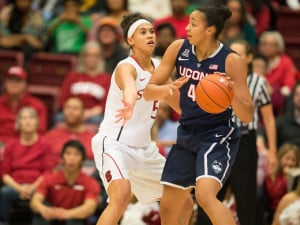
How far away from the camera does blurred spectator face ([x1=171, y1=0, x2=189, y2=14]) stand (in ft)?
39.9

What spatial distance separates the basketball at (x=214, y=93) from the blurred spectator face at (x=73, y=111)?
4.10m

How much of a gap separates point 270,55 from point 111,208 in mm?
5122

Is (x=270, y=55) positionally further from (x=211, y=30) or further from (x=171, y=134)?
(x=211, y=30)

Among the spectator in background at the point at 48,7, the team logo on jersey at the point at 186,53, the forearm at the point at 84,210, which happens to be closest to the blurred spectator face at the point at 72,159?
the forearm at the point at 84,210

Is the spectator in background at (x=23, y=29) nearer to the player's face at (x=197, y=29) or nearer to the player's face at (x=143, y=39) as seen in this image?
the player's face at (x=143, y=39)

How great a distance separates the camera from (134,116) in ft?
24.1

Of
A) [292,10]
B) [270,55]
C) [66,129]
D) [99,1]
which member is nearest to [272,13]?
[292,10]

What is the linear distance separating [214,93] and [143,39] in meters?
0.92

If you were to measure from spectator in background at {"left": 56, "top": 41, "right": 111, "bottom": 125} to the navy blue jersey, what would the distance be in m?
4.18

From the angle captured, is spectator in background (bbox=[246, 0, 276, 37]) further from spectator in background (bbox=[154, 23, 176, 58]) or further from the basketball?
the basketball

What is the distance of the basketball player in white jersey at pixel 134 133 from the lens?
7117mm

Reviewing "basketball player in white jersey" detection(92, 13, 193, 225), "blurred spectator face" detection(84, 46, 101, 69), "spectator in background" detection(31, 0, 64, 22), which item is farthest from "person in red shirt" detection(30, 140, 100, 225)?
"spectator in background" detection(31, 0, 64, 22)

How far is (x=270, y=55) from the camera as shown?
11.5 m

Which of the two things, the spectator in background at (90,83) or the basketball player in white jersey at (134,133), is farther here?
the spectator in background at (90,83)
